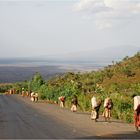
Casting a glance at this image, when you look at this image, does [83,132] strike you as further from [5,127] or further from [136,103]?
[5,127]

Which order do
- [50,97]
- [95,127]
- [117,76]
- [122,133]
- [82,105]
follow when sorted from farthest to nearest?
[117,76]
[50,97]
[82,105]
[95,127]
[122,133]

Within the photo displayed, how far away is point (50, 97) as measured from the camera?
237 ft

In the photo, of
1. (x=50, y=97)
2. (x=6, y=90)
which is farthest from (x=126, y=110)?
(x=6, y=90)

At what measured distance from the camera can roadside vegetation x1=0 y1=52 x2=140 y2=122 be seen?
38531 millimetres

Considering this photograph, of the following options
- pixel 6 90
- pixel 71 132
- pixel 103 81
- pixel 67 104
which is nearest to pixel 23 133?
pixel 71 132

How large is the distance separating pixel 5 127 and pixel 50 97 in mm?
41547

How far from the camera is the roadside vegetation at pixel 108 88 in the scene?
38531mm

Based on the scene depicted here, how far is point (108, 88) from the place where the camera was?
63.8m

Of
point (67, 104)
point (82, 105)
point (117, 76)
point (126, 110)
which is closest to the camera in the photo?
point (126, 110)

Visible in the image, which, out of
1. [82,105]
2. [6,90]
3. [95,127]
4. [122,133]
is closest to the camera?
[122,133]

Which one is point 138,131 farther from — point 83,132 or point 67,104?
point 67,104

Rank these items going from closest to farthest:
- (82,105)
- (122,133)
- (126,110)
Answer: (122,133) < (126,110) < (82,105)

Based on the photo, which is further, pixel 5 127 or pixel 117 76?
pixel 117 76

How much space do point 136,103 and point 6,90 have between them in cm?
10635
